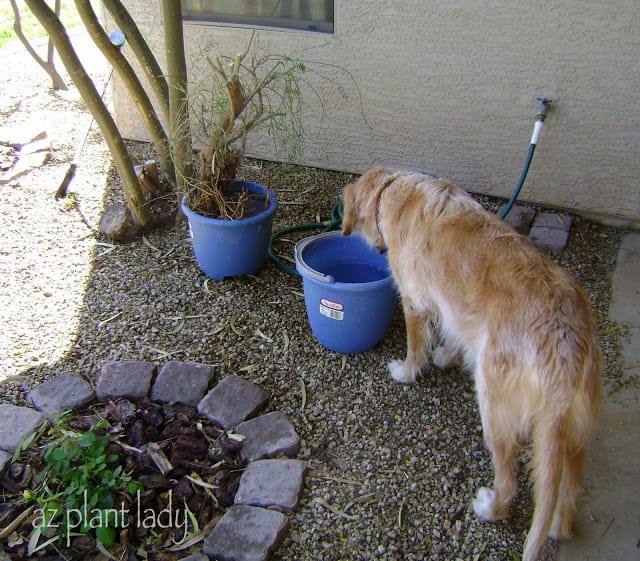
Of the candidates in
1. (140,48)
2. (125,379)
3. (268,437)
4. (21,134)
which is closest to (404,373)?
(268,437)

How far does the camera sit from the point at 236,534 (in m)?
2.21

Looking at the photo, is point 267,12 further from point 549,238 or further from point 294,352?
point 294,352

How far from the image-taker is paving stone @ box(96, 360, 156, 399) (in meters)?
2.83

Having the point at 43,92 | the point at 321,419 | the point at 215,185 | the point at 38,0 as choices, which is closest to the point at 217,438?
the point at 321,419

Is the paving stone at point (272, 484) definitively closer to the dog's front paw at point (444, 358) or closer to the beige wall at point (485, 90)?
the dog's front paw at point (444, 358)

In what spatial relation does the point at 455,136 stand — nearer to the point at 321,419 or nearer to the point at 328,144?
the point at 328,144

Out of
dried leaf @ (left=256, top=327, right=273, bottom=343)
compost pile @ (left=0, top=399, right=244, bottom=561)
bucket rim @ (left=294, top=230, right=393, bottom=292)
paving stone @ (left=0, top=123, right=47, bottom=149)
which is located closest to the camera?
compost pile @ (left=0, top=399, right=244, bottom=561)

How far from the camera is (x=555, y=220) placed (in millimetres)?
4355

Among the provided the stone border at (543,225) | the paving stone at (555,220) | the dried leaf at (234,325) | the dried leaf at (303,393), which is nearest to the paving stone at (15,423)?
the dried leaf at (234,325)

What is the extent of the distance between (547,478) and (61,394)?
2.25m

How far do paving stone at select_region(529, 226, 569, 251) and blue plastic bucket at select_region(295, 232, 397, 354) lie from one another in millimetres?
1458

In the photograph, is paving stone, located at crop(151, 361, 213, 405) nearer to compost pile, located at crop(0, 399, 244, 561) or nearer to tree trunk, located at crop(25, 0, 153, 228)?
compost pile, located at crop(0, 399, 244, 561)

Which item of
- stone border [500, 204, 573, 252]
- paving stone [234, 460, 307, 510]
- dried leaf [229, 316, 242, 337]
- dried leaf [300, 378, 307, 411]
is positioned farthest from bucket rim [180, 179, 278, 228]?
stone border [500, 204, 573, 252]

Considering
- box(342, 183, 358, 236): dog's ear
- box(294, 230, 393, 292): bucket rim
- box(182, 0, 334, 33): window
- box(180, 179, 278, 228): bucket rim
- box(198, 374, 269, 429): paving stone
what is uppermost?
box(182, 0, 334, 33): window
